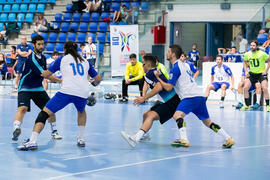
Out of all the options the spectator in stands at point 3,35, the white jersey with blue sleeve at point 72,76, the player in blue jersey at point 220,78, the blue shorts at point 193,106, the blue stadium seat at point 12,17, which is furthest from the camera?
the blue stadium seat at point 12,17

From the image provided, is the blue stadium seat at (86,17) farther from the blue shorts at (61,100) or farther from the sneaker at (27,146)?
the sneaker at (27,146)

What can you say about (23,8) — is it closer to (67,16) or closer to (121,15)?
(67,16)

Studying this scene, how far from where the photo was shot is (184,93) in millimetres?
8211

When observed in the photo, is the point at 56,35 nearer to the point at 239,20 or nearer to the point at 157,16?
the point at 157,16

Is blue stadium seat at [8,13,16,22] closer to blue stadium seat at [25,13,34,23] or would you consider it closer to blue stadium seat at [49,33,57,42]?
blue stadium seat at [25,13,34,23]

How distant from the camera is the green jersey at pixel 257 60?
46.3ft

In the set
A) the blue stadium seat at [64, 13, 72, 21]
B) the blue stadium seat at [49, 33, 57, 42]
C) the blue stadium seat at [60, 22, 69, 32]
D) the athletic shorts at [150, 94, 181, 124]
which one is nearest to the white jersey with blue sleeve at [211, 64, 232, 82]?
the athletic shorts at [150, 94, 181, 124]

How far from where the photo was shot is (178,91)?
8.34 meters

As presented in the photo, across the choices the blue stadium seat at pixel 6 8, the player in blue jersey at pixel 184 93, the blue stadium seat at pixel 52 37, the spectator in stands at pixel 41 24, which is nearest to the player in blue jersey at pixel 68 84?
the player in blue jersey at pixel 184 93

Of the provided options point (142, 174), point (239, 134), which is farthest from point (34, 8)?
point (142, 174)

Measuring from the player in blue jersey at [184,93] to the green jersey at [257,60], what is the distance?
20.6 feet

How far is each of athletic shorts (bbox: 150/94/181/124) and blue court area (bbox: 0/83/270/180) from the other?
1.54 ft

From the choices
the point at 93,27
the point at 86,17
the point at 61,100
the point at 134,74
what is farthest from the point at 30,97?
the point at 86,17

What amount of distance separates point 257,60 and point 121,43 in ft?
15.7
